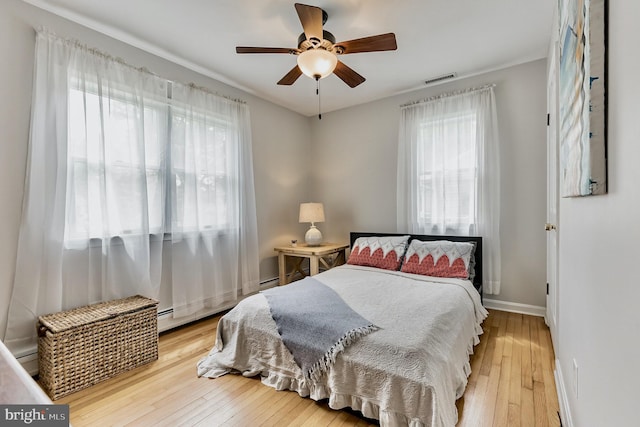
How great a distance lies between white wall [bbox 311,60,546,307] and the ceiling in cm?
28

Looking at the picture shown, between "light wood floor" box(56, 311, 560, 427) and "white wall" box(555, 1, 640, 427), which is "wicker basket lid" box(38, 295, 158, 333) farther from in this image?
"white wall" box(555, 1, 640, 427)

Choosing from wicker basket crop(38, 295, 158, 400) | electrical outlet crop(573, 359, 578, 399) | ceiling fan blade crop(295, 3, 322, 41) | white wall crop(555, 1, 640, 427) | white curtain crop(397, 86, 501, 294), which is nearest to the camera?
white wall crop(555, 1, 640, 427)

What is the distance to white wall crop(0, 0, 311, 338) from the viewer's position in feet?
6.48

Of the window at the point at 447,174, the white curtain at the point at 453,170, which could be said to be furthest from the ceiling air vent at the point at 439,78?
the window at the point at 447,174

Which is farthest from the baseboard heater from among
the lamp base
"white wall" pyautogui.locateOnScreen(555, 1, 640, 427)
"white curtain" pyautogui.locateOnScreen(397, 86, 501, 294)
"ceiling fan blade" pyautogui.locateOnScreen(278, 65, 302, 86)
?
"white wall" pyautogui.locateOnScreen(555, 1, 640, 427)

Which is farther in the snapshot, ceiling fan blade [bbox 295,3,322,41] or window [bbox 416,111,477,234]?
window [bbox 416,111,477,234]

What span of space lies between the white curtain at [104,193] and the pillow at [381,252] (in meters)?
1.46

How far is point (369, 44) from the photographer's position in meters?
2.05

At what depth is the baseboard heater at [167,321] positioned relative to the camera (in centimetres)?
205

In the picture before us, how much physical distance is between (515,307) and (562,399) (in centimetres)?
164

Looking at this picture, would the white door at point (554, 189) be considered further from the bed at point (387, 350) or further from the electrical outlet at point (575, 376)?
the electrical outlet at point (575, 376)

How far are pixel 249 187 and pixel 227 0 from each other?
1.89 metres

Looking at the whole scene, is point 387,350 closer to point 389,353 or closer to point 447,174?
point 389,353

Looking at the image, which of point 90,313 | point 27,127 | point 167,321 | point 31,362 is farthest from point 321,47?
point 31,362
